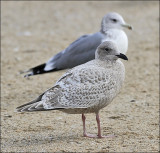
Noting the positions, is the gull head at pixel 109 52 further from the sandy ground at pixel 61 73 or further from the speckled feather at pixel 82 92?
the sandy ground at pixel 61 73

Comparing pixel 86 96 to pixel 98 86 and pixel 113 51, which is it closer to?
pixel 98 86

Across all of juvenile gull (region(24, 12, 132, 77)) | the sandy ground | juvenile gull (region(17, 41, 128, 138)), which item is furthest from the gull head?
juvenile gull (region(24, 12, 132, 77))

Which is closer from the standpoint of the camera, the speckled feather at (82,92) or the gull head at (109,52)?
the speckled feather at (82,92)

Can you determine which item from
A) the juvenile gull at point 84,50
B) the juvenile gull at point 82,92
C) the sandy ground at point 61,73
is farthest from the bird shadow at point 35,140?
the juvenile gull at point 84,50

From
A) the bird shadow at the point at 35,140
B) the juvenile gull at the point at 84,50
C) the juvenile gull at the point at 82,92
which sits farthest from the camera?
the juvenile gull at the point at 84,50

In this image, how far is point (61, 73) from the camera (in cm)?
809

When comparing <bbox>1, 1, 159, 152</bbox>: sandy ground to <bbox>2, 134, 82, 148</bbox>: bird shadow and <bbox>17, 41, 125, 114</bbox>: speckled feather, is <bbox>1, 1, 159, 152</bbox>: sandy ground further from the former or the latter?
<bbox>17, 41, 125, 114</bbox>: speckled feather

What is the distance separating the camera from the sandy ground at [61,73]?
4727 millimetres

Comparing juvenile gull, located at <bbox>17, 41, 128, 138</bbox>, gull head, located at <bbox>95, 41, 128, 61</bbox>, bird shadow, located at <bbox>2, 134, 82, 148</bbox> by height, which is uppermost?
gull head, located at <bbox>95, 41, 128, 61</bbox>

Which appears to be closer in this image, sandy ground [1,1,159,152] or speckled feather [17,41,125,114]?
speckled feather [17,41,125,114]

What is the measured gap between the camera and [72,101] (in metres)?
4.56

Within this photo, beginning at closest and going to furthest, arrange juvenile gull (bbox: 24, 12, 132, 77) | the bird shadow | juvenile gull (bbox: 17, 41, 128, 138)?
juvenile gull (bbox: 17, 41, 128, 138) → the bird shadow → juvenile gull (bbox: 24, 12, 132, 77)

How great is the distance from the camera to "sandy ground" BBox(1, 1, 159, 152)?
186 inches

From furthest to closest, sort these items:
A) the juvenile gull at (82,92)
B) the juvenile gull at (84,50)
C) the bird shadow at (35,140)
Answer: the juvenile gull at (84,50) → the bird shadow at (35,140) → the juvenile gull at (82,92)
